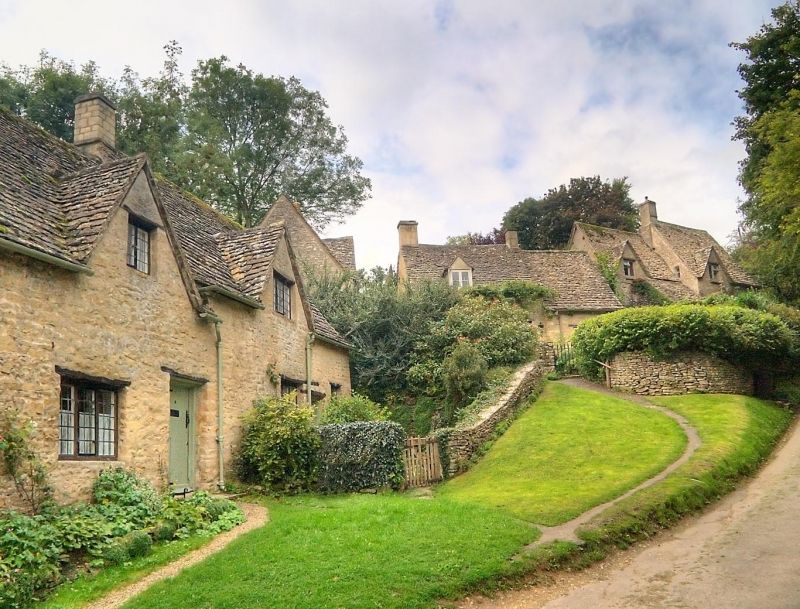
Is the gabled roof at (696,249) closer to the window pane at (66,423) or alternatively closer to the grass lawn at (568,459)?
the grass lawn at (568,459)

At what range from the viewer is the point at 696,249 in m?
48.6

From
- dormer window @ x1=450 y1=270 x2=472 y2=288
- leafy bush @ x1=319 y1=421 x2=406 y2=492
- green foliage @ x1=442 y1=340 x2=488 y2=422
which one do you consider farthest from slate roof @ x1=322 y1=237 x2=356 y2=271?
leafy bush @ x1=319 y1=421 x2=406 y2=492

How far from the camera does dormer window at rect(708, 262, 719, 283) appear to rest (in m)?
46.3

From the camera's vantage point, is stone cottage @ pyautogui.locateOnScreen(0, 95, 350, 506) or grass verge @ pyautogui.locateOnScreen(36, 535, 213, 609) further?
stone cottage @ pyautogui.locateOnScreen(0, 95, 350, 506)

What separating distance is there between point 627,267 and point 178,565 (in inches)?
1545

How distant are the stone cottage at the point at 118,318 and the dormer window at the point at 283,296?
9 cm

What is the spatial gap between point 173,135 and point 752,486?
1498 inches

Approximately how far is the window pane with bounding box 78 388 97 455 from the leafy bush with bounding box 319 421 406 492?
6.02m

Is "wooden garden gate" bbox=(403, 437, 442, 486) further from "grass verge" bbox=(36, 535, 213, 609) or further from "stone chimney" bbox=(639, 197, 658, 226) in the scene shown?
"stone chimney" bbox=(639, 197, 658, 226)

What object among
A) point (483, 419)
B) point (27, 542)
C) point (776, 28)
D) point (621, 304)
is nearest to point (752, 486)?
point (483, 419)

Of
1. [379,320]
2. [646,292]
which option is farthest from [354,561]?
[646,292]

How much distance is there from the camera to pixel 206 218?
70.9ft

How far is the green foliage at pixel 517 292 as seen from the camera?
114 feet

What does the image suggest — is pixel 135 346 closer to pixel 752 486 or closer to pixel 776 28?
pixel 752 486
